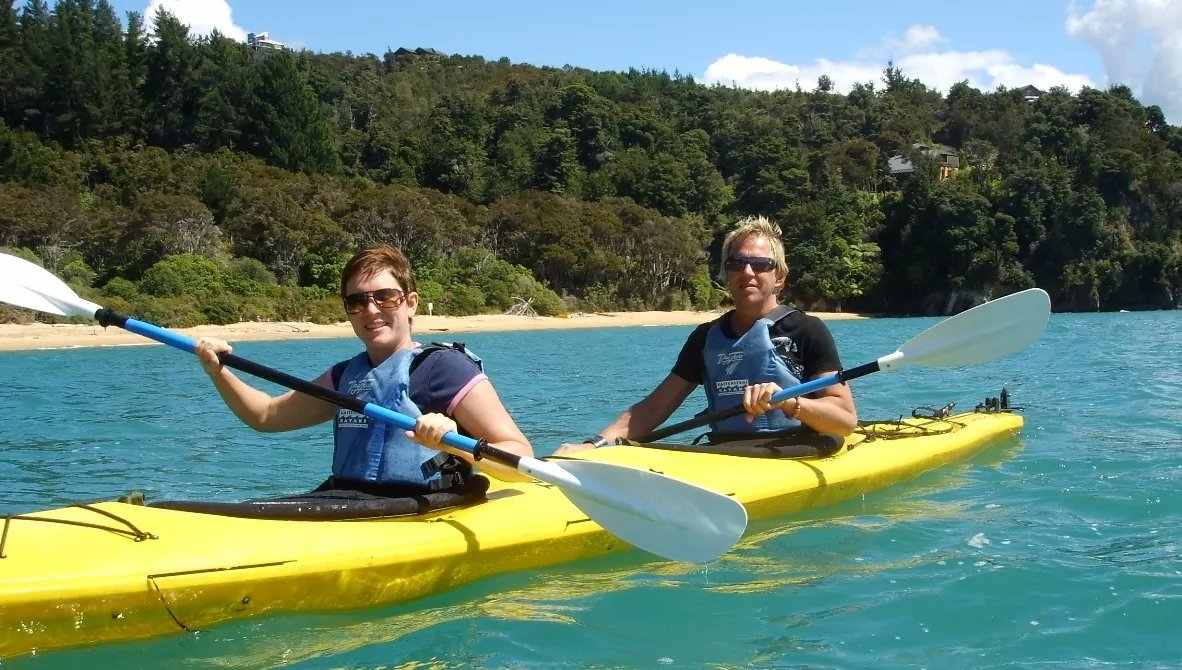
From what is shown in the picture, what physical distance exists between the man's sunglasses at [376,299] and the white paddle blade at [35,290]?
4.92ft

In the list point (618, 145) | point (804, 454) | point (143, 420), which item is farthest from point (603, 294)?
point (804, 454)

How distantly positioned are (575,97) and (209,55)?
1909cm

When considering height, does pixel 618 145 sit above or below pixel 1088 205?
above

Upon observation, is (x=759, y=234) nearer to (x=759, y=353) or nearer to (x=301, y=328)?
(x=759, y=353)

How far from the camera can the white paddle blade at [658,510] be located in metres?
3.18

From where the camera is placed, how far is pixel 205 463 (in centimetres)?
663

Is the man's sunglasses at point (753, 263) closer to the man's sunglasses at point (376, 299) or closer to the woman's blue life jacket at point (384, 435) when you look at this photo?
the woman's blue life jacket at point (384, 435)

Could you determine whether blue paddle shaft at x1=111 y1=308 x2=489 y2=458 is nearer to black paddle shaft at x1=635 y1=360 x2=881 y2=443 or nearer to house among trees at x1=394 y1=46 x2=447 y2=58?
black paddle shaft at x1=635 y1=360 x2=881 y2=443

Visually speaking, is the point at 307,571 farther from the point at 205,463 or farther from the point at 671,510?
the point at 205,463

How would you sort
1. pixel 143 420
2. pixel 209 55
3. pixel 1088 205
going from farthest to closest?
pixel 209 55 → pixel 1088 205 → pixel 143 420

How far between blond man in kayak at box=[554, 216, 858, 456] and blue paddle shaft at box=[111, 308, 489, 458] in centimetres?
129

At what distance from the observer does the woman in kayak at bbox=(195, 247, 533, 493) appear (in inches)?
128

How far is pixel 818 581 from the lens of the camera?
3.56 m

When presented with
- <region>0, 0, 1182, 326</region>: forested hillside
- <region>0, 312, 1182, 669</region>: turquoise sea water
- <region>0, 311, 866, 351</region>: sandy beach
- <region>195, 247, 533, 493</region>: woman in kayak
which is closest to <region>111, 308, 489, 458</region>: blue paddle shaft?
<region>195, 247, 533, 493</region>: woman in kayak
